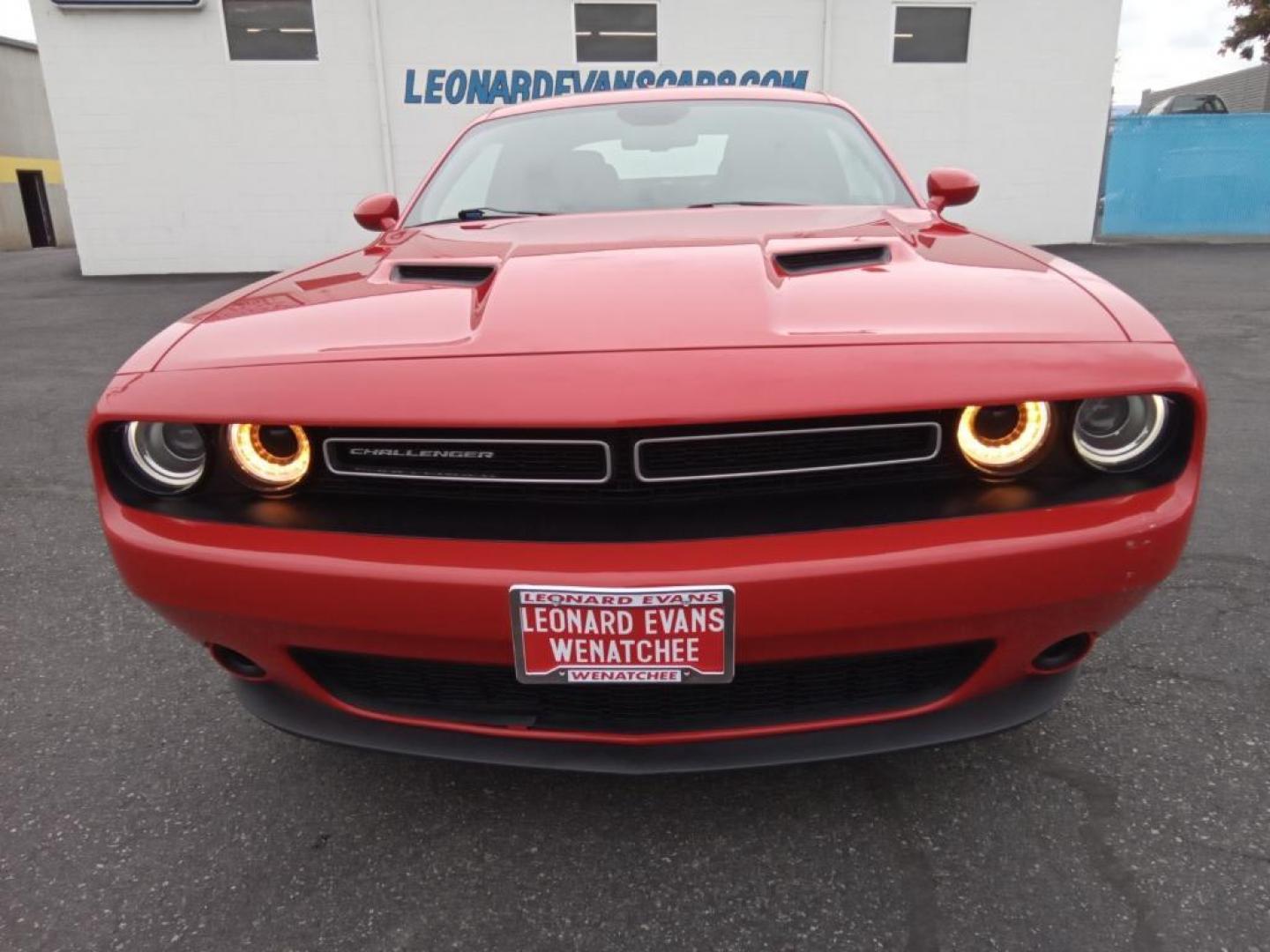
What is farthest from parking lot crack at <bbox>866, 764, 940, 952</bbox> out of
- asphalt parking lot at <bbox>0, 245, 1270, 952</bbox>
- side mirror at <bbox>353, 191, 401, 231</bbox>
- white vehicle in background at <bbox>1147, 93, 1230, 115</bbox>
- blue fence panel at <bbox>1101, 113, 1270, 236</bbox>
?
white vehicle in background at <bbox>1147, 93, 1230, 115</bbox>

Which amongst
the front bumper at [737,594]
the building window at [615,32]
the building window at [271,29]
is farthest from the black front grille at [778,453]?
the building window at [271,29]

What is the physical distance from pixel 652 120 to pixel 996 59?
36.6 feet

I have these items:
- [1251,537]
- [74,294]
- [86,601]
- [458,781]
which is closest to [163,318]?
[74,294]

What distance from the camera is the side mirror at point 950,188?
2631 mm

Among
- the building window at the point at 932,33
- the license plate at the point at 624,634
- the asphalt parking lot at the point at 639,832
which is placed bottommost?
the asphalt parking lot at the point at 639,832

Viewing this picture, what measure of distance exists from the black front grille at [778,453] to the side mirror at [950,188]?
4.81 feet

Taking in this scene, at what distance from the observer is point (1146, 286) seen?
916 centimetres

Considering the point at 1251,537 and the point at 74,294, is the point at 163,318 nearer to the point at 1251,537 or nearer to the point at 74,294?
the point at 74,294

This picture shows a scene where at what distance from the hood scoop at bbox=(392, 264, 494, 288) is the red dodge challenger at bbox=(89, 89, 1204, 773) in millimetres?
69

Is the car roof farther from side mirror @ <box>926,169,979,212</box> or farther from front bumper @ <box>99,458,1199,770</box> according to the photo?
front bumper @ <box>99,458,1199,770</box>

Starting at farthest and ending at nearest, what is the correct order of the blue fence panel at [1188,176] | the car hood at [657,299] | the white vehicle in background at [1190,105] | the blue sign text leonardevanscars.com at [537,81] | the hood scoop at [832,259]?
the white vehicle in background at [1190,105], the blue fence panel at [1188,176], the blue sign text leonardevanscars.com at [537,81], the hood scoop at [832,259], the car hood at [657,299]

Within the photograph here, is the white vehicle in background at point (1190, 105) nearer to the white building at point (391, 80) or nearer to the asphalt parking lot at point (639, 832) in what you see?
the white building at point (391, 80)

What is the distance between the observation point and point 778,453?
1.38 m

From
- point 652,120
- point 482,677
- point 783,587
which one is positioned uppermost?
point 652,120
